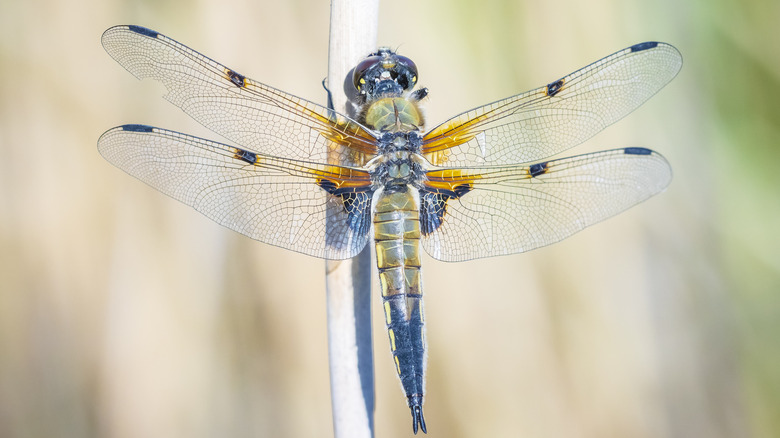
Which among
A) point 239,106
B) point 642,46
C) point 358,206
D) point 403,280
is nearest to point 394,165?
point 358,206

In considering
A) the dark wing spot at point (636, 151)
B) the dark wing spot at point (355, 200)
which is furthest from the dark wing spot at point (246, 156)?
the dark wing spot at point (636, 151)

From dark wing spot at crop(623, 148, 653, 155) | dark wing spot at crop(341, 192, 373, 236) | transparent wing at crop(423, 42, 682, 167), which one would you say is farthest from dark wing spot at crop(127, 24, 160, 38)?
dark wing spot at crop(623, 148, 653, 155)

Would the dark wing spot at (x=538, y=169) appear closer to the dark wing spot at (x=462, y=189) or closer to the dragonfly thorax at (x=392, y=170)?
the dark wing spot at (x=462, y=189)

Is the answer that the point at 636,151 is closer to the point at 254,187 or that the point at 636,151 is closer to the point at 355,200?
the point at 355,200

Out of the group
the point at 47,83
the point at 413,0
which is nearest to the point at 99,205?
the point at 47,83

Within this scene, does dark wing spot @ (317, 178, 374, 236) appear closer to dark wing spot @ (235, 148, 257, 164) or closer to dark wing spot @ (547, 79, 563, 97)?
dark wing spot @ (235, 148, 257, 164)

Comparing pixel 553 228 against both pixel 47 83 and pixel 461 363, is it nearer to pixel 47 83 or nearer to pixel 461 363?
pixel 461 363

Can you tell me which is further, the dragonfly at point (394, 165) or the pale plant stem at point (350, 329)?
the dragonfly at point (394, 165)
